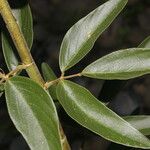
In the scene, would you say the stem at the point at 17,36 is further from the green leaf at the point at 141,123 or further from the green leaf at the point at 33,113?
the green leaf at the point at 141,123

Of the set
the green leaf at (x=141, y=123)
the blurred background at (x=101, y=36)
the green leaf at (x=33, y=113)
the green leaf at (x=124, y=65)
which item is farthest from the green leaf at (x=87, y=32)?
the blurred background at (x=101, y=36)

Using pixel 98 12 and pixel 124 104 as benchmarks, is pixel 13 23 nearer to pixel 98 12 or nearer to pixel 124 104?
pixel 98 12

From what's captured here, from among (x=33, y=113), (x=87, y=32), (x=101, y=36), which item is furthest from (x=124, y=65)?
(x=101, y=36)

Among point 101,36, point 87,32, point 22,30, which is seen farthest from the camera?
point 101,36

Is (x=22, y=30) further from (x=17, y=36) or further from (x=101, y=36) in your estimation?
(x=101, y=36)

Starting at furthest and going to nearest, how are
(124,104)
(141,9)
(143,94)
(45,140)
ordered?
(141,9)
(143,94)
(124,104)
(45,140)

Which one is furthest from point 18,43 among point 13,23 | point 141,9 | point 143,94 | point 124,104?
point 141,9
